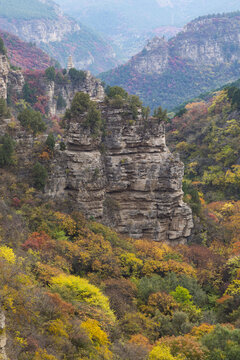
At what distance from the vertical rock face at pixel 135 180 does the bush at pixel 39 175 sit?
3466 millimetres

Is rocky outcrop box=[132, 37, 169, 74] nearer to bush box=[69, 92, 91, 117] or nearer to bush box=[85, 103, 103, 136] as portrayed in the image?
bush box=[69, 92, 91, 117]

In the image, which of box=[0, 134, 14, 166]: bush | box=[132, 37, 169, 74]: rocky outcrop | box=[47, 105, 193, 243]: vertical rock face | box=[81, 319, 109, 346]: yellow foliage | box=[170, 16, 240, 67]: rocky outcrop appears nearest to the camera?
box=[81, 319, 109, 346]: yellow foliage

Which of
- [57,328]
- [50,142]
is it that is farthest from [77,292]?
[50,142]

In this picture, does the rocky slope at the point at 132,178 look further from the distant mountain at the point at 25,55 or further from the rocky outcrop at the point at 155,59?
the rocky outcrop at the point at 155,59

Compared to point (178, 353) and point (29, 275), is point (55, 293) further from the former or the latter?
point (178, 353)

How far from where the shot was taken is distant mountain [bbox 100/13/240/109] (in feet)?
524

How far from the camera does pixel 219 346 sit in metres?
20.5

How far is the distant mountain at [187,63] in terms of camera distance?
160 meters

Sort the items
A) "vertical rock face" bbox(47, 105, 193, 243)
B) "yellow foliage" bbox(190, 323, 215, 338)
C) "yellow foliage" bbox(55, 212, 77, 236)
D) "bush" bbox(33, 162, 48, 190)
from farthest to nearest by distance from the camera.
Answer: "vertical rock face" bbox(47, 105, 193, 243) < "bush" bbox(33, 162, 48, 190) < "yellow foliage" bbox(55, 212, 77, 236) < "yellow foliage" bbox(190, 323, 215, 338)

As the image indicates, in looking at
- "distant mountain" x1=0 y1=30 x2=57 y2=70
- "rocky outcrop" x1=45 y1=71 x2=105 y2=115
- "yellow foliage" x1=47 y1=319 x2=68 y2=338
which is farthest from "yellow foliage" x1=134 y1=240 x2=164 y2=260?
"distant mountain" x1=0 y1=30 x2=57 y2=70

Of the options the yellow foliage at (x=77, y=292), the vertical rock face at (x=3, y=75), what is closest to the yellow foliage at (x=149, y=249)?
the yellow foliage at (x=77, y=292)

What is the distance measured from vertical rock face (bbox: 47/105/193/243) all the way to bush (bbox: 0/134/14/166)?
6382 mm

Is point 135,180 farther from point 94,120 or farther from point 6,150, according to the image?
point 6,150

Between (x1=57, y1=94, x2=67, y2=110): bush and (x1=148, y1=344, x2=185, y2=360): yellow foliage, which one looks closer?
(x1=148, y1=344, x2=185, y2=360): yellow foliage
